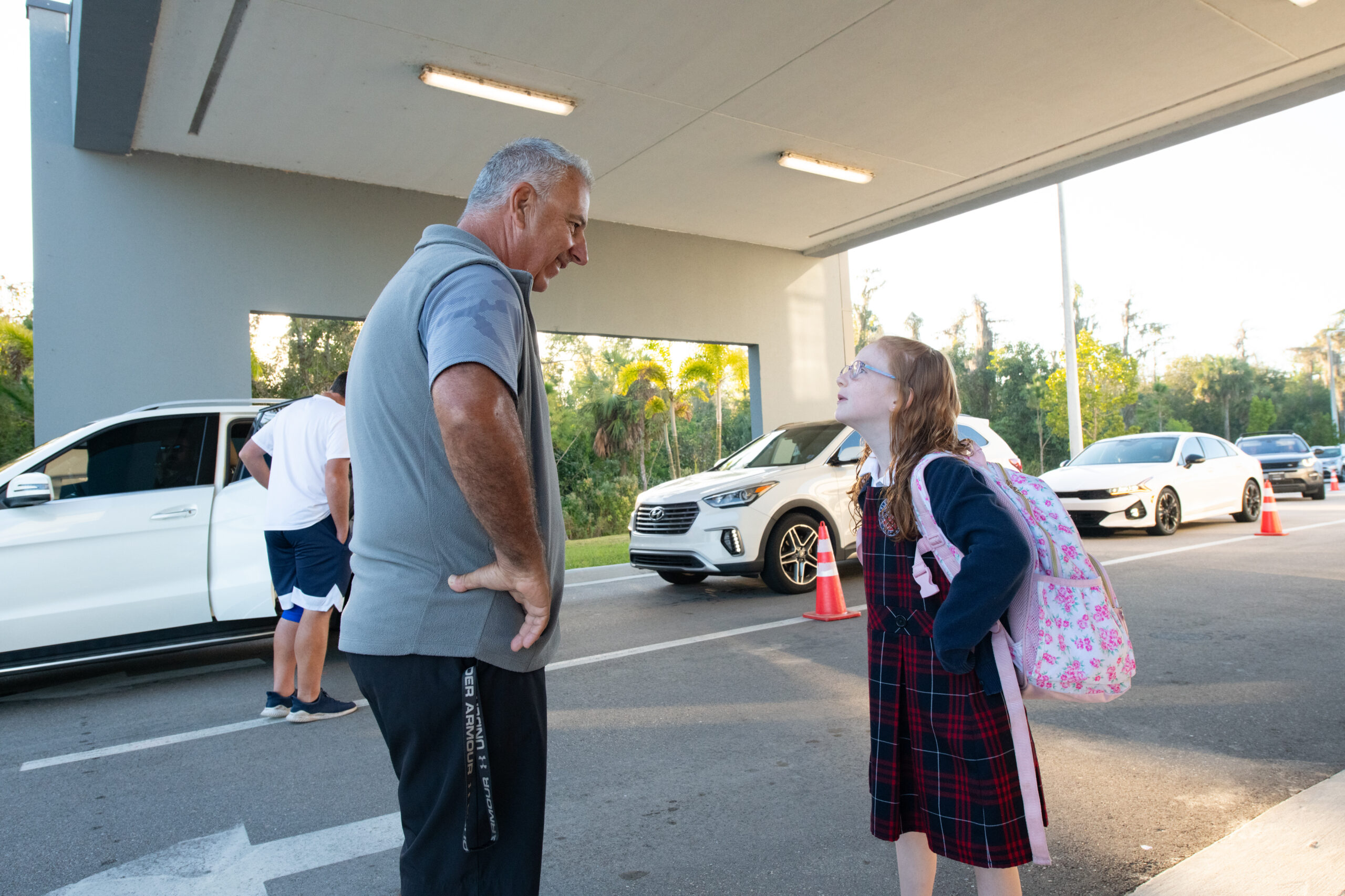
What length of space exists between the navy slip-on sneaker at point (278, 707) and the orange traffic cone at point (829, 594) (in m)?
3.94

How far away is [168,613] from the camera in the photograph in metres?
5.73

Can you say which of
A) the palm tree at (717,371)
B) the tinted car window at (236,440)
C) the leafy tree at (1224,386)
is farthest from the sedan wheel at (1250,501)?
the leafy tree at (1224,386)

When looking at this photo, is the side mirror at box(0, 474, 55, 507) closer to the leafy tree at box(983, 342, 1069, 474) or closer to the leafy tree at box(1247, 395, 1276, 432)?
the leafy tree at box(983, 342, 1069, 474)

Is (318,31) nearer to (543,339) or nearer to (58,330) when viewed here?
(58,330)

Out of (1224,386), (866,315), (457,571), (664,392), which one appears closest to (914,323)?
(866,315)

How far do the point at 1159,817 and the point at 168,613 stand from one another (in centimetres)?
565

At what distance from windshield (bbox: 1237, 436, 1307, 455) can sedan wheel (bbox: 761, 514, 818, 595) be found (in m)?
16.3

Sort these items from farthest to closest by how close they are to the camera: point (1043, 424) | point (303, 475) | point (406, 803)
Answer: point (1043, 424) < point (303, 475) < point (406, 803)

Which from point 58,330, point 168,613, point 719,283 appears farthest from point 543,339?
point 168,613

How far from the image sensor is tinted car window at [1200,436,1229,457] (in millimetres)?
13633

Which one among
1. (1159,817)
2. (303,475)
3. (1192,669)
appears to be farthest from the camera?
(1192,669)

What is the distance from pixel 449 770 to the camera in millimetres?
1658

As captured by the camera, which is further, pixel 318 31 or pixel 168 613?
pixel 318 31

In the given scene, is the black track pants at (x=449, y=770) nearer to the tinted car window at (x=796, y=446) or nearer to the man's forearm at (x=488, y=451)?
the man's forearm at (x=488, y=451)
